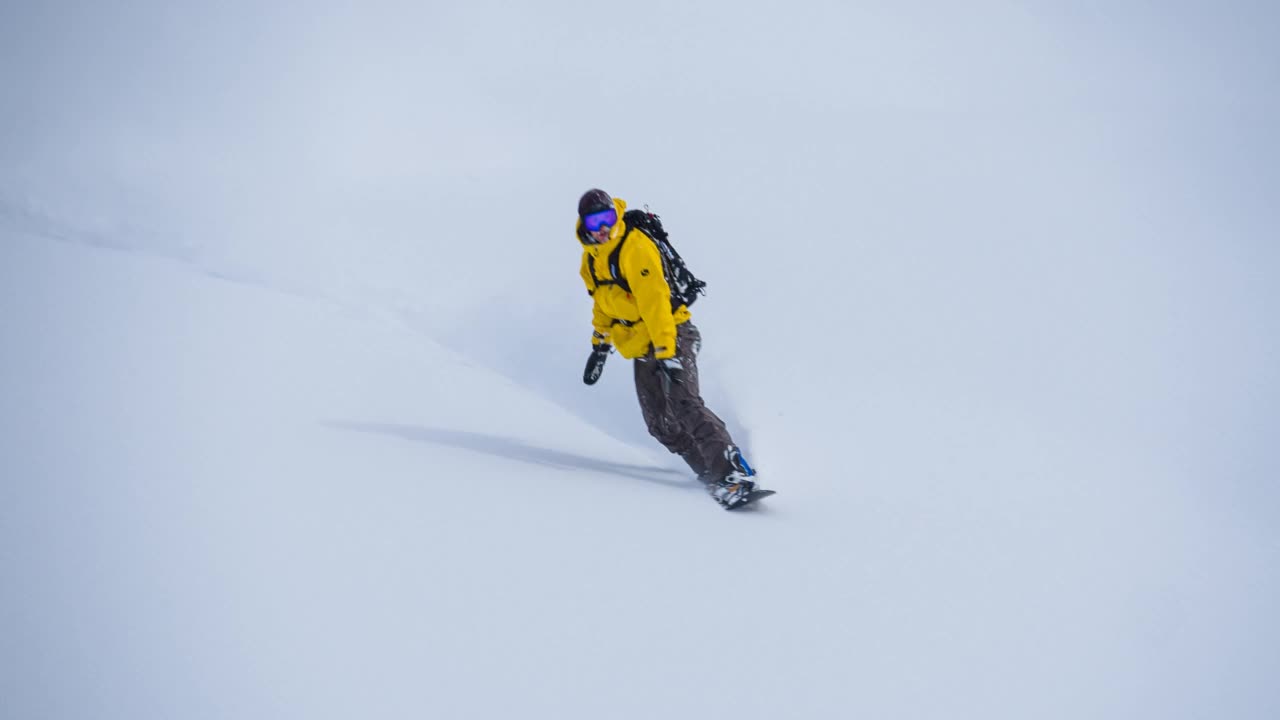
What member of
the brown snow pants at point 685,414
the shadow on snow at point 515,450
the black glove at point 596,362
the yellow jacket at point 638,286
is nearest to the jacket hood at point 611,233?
the yellow jacket at point 638,286

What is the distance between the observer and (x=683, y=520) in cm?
358

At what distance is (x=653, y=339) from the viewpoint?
4.33 metres

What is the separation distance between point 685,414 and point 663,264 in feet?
2.94

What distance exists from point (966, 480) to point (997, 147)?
28.5ft

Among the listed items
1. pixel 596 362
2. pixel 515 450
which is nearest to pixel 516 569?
pixel 515 450

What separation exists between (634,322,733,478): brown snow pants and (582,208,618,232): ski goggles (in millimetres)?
843

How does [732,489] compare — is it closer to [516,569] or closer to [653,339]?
[653,339]

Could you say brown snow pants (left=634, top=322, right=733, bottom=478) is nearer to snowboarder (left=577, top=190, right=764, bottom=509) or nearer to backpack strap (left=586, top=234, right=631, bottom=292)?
snowboarder (left=577, top=190, right=764, bottom=509)

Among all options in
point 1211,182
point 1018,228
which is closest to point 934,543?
point 1018,228

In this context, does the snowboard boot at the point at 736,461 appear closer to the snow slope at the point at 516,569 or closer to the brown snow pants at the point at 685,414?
the brown snow pants at the point at 685,414

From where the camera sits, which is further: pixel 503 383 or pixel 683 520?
pixel 503 383

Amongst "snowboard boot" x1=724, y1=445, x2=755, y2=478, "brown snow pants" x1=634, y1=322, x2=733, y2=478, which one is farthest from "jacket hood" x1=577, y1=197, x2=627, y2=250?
"snowboard boot" x1=724, y1=445, x2=755, y2=478

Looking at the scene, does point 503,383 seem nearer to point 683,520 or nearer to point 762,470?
point 762,470

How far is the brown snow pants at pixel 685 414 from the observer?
14.7ft
